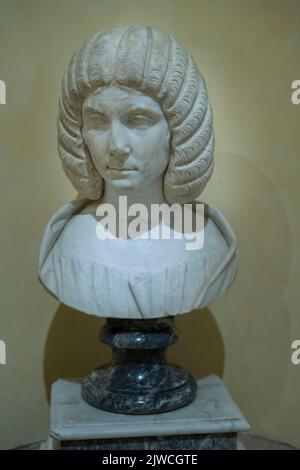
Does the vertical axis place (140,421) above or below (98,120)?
below

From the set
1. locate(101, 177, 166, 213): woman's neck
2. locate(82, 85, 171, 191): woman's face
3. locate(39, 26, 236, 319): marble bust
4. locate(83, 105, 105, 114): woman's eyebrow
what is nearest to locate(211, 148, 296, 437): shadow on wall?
locate(39, 26, 236, 319): marble bust

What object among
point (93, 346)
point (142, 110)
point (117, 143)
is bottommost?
point (93, 346)

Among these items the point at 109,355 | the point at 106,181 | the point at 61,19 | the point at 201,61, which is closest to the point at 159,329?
the point at 106,181

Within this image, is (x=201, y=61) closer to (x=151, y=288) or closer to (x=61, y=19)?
(x=61, y=19)

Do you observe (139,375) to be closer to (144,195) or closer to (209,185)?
(144,195)

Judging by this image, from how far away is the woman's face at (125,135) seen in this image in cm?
206

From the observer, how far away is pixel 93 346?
2.90 metres

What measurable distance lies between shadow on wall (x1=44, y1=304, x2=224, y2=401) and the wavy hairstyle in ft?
2.72

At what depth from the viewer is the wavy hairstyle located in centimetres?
204

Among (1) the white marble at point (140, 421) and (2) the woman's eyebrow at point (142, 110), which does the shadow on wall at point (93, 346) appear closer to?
(1) the white marble at point (140, 421)

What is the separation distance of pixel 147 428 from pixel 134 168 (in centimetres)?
81

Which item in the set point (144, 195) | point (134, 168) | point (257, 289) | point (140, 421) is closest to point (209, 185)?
point (257, 289)

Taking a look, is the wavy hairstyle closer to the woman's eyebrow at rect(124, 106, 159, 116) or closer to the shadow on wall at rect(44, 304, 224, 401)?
the woman's eyebrow at rect(124, 106, 159, 116)

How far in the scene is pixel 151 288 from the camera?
2.15 metres
